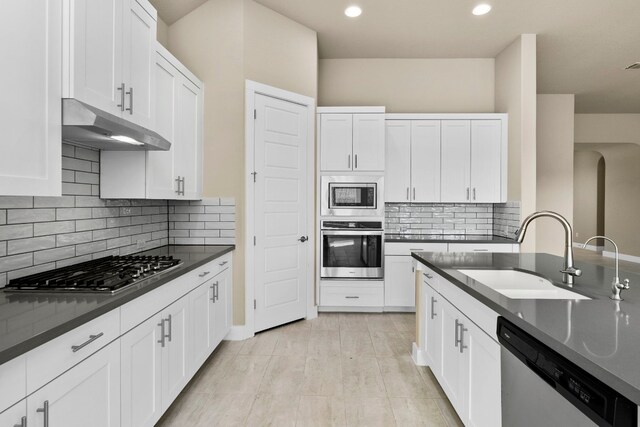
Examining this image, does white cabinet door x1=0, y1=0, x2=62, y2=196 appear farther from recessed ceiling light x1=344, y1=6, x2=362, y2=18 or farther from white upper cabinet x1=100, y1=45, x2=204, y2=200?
recessed ceiling light x1=344, y1=6, x2=362, y2=18

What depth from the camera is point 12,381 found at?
3.40 feet

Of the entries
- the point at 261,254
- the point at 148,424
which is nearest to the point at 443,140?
the point at 261,254

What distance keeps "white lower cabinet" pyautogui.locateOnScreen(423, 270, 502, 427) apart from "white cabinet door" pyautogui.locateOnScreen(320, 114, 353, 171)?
207cm

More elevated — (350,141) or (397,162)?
(350,141)

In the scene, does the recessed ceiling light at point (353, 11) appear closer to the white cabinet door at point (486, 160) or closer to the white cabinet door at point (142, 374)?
the white cabinet door at point (486, 160)

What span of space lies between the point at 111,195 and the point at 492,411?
251 cm

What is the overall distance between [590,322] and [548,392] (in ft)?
0.87

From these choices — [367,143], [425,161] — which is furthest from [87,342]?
[425,161]

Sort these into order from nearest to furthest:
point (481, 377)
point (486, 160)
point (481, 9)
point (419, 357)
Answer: point (481, 377), point (419, 357), point (481, 9), point (486, 160)

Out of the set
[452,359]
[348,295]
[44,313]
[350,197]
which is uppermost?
[350,197]

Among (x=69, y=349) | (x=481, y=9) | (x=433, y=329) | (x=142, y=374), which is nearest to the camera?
(x=69, y=349)

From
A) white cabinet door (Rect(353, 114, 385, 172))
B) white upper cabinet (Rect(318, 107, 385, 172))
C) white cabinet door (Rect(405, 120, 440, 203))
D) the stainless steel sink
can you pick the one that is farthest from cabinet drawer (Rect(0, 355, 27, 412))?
white cabinet door (Rect(405, 120, 440, 203))

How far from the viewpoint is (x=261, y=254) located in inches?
144

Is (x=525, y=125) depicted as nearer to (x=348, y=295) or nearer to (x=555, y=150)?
(x=555, y=150)
